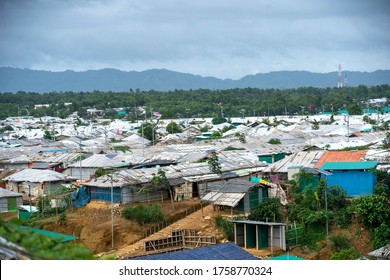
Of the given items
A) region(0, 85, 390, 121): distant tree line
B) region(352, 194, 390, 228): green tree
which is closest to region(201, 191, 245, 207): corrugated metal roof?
region(352, 194, 390, 228): green tree

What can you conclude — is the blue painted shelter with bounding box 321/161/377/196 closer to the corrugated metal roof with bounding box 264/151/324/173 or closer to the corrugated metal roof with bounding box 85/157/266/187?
the corrugated metal roof with bounding box 264/151/324/173

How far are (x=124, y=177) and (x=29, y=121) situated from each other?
36.0 metres

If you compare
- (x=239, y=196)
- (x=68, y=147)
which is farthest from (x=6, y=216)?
(x=68, y=147)

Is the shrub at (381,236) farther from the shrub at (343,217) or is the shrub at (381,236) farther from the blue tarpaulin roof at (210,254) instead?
the blue tarpaulin roof at (210,254)

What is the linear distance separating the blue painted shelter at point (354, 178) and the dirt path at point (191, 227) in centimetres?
247

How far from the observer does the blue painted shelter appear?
12.3 metres

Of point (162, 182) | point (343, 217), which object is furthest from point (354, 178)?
point (162, 182)

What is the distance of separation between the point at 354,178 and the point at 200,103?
4180 centimetres

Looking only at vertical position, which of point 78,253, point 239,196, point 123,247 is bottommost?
point 123,247

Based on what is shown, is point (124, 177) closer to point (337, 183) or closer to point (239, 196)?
point (239, 196)

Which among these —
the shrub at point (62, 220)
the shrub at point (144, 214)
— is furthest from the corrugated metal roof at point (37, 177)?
the shrub at point (144, 214)

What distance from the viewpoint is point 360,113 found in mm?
42938

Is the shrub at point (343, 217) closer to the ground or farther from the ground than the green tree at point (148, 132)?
closer to the ground

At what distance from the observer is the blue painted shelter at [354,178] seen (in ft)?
40.4
